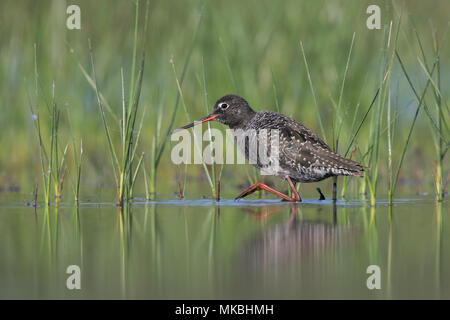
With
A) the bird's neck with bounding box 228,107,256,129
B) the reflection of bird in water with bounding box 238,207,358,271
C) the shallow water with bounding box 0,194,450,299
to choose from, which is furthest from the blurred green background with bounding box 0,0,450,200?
the reflection of bird in water with bounding box 238,207,358,271

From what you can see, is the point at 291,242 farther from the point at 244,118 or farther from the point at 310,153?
the point at 244,118

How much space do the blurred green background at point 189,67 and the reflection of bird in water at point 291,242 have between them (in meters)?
3.90

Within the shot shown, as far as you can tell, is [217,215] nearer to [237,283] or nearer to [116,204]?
[116,204]

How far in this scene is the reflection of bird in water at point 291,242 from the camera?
4336 millimetres

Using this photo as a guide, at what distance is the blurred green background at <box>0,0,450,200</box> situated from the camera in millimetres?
10133

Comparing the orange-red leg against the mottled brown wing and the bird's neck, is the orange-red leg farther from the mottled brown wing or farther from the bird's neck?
the bird's neck

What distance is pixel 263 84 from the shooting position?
11180 mm

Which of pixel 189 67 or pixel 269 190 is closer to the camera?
pixel 269 190

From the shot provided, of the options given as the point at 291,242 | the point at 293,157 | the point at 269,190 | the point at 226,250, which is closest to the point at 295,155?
the point at 293,157

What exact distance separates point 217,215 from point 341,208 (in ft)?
4.46

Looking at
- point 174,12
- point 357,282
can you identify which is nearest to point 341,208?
point 357,282

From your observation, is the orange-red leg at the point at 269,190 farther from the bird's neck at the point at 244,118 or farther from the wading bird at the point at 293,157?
the bird's neck at the point at 244,118

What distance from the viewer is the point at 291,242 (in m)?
4.89

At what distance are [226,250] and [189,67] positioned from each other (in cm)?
689
